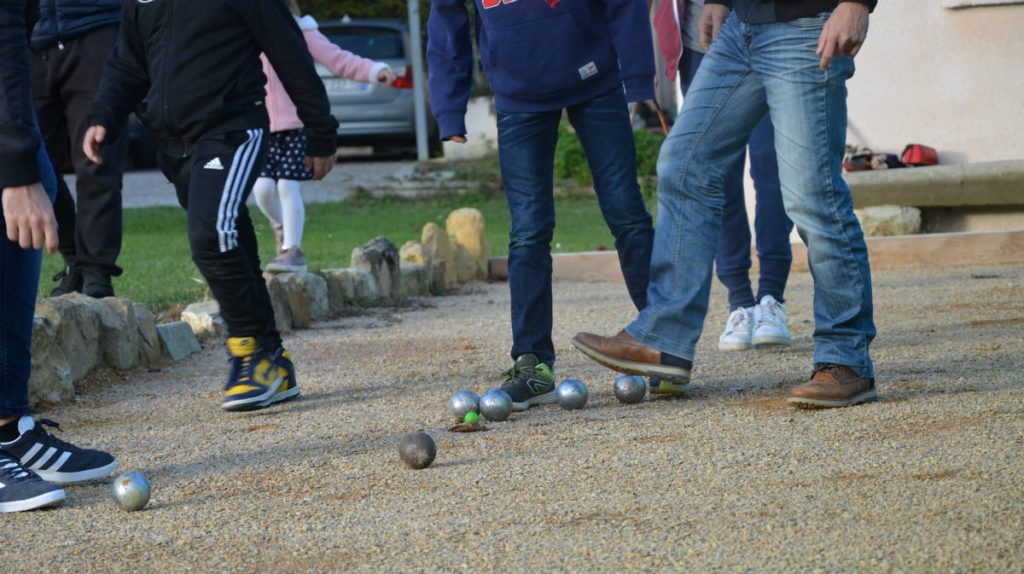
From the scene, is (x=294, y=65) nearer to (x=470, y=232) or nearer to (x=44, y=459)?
(x=44, y=459)

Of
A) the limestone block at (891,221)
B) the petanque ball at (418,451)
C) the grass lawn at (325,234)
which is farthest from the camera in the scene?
the limestone block at (891,221)

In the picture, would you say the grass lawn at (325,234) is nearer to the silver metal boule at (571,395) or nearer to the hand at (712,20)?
the silver metal boule at (571,395)

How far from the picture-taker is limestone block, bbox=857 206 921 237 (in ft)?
32.1

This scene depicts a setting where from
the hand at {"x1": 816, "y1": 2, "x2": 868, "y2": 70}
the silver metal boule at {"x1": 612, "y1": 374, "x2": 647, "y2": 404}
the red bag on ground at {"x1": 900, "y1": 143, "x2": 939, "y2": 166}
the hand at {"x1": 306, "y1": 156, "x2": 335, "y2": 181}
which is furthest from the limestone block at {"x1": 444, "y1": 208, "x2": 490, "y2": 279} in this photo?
the hand at {"x1": 816, "y1": 2, "x2": 868, "y2": 70}

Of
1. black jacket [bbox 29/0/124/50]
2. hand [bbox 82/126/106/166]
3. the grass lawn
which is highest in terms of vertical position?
black jacket [bbox 29/0/124/50]

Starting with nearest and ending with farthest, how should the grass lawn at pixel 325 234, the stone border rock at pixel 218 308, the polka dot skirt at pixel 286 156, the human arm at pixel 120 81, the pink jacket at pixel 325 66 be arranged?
the human arm at pixel 120 81 < the stone border rock at pixel 218 308 < the pink jacket at pixel 325 66 < the grass lawn at pixel 325 234 < the polka dot skirt at pixel 286 156

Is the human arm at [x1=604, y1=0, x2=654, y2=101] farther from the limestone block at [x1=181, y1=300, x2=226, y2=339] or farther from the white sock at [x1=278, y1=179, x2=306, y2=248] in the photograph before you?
the white sock at [x1=278, y1=179, x2=306, y2=248]

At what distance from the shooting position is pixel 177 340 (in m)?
6.37

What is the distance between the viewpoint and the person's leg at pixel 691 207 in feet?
14.6

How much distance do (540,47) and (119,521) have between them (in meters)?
2.11

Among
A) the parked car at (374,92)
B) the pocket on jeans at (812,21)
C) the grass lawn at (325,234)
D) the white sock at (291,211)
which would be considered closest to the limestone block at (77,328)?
the grass lawn at (325,234)

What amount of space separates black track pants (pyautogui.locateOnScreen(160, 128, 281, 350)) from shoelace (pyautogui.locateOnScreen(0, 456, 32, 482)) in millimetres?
1369

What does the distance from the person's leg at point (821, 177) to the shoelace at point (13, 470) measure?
2366 millimetres

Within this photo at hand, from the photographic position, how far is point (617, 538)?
301 centimetres
